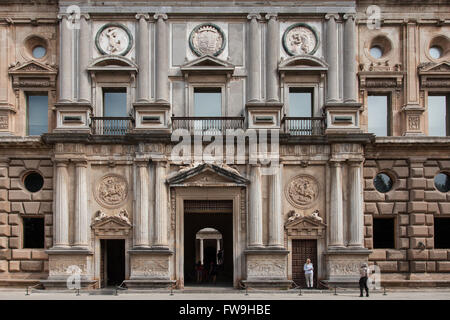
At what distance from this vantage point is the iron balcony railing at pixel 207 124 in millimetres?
29453

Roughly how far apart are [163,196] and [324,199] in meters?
8.12

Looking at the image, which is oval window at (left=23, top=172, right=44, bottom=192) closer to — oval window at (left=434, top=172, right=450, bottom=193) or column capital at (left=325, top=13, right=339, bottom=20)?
column capital at (left=325, top=13, right=339, bottom=20)

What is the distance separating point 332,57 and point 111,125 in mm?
11848

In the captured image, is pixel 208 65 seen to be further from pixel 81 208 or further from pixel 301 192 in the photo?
pixel 81 208

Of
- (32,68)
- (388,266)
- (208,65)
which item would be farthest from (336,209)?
(32,68)

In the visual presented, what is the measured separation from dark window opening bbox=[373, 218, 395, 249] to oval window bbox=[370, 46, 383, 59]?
874cm

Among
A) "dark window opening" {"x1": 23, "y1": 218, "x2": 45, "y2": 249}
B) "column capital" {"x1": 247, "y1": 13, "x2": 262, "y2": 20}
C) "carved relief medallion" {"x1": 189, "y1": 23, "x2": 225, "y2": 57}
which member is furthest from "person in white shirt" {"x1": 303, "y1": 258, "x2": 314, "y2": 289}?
"dark window opening" {"x1": 23, "y1": 218, "x2": 45, "y2": 249}

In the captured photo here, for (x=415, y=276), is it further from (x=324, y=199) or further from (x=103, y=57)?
(x=103, y=57)

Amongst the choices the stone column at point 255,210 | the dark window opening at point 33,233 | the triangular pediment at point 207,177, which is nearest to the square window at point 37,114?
the dark window opening at point 33,233

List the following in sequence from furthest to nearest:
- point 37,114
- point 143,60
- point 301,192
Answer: point 37,114, point 143,60, point 301,192

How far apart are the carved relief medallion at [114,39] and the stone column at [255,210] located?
30.1ft

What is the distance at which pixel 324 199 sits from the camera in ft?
97.0

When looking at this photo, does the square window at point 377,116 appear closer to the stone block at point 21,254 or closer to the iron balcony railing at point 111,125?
the iron balcony railing at point 111,125

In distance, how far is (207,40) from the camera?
30.4 meters
